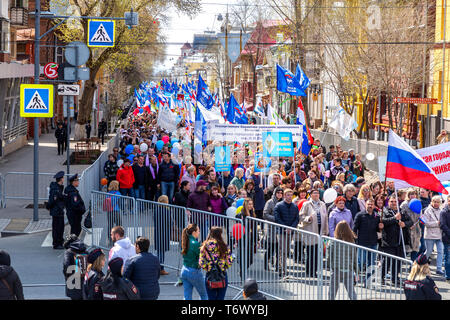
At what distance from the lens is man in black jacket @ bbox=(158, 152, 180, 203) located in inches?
A: 730

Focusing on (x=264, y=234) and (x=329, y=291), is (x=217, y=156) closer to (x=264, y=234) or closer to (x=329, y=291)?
(x=264, y=234)

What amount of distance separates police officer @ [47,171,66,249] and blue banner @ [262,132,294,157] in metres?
5.25

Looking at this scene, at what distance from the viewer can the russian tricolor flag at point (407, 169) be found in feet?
36.7

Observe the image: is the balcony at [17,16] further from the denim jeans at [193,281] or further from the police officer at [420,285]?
the police officer at [420,285]

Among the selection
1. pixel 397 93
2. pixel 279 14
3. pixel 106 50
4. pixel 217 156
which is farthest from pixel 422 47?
pixel 217 156

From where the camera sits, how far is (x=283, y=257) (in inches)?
424

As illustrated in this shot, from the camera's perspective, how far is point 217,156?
58.2 ft

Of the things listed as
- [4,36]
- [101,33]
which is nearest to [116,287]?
[101,33]

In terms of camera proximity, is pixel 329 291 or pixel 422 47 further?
pixel 422 47

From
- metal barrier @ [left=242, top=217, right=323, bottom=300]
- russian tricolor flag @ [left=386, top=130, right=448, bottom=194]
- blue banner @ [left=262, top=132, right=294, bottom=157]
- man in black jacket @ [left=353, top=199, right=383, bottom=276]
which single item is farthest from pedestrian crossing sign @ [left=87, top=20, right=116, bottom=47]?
russian tricolor flag @ [left=386, top=130, right=448, bottom=194]

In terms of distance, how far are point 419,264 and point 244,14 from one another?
48.1 m

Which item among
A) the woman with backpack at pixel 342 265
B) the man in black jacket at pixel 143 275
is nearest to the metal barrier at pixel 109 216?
the woman with backpack at pixel 342 265

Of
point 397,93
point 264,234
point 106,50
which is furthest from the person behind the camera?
point 106,50

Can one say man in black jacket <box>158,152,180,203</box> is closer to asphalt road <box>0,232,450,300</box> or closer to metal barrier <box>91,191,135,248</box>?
asphalt road <box>0,232,450,300</box>
